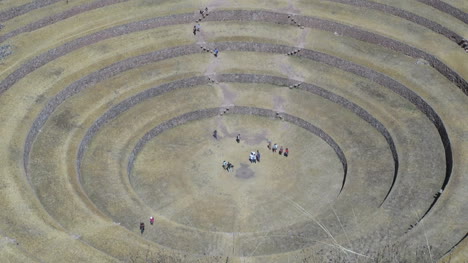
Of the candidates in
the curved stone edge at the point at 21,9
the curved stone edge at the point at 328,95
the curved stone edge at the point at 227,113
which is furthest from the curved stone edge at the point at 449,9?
the curved stone edge at the point at 21,9

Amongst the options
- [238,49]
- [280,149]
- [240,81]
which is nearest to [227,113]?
[240,81]

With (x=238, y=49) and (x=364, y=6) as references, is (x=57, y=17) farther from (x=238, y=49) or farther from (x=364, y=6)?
(x=364, y=6)

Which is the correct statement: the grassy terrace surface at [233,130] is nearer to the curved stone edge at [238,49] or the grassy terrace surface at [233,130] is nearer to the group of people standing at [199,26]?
the curved stone edge at [238,49]

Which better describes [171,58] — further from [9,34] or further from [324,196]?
[324,196]

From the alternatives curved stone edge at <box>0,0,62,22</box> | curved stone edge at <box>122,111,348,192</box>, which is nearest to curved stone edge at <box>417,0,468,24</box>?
curved stone edge at <box>122,111,348,192</box>

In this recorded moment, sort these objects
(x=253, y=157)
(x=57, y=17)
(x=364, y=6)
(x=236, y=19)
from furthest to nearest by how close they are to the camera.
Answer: (x=364, y=6), (x=236, y=19), (x=57, y=17), (x=253, y=157)

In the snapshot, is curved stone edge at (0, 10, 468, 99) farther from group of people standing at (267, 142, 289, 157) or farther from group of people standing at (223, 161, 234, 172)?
group of people standing at (223, 161, 234, 172)

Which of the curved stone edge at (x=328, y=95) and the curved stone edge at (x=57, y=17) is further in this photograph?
the curved stone edge at (x=57, y=17)
